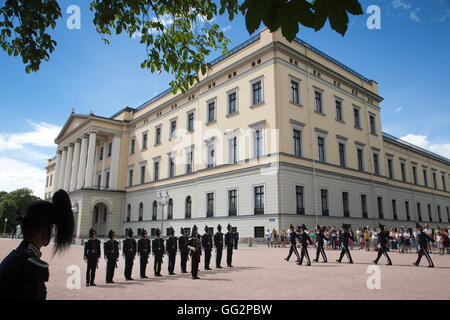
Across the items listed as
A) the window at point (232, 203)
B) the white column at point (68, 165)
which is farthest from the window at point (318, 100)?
the white column at point (68, 165)

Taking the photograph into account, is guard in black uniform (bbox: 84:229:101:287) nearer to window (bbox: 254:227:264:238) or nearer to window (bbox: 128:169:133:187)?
window (bbox: 254:227:264:238)

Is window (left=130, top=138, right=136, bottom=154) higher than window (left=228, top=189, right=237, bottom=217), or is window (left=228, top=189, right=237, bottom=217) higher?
window (left=130, top=138, right=136, bottom=154)

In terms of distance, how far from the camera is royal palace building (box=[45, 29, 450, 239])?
26.9 m

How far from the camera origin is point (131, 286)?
9.23 metres

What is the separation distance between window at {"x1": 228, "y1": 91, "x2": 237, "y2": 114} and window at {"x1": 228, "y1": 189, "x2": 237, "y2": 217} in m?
8.12

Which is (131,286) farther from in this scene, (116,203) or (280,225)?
(116,203)

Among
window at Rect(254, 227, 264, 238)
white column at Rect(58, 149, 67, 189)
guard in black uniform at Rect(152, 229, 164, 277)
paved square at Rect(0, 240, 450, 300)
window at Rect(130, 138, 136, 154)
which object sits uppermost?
window at Rect(130, 138, 136, 154)

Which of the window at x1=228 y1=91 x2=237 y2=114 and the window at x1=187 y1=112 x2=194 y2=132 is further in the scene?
the window at x1=187 y1=112 x2=194 y2=132

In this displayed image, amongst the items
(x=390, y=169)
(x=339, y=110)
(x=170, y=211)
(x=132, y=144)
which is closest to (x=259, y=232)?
(x=170, y=211)

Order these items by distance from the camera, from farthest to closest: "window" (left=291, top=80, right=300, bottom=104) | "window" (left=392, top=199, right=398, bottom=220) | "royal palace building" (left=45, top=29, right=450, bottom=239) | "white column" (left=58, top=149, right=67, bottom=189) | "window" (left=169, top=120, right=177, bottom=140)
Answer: "white column" (left=58, top=149, right=67, bottom=189), "window" (left=169, top=120, right=177, bottom=140), "window" (left=392, top=199, right=398, bottom=220), "window" (left=291, top=80, right=300, bottom=104), "royal palace building" (left=45, top=29, right=450, bottom=239)

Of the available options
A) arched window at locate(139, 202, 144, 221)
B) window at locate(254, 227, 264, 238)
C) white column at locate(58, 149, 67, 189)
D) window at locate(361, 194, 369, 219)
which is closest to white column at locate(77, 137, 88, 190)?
arched window at locate(139, 202, 144, 221)

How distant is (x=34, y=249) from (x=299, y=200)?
1008 inches

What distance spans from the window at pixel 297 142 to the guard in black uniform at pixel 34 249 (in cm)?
2590

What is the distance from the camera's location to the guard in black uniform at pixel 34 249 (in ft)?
7.71
